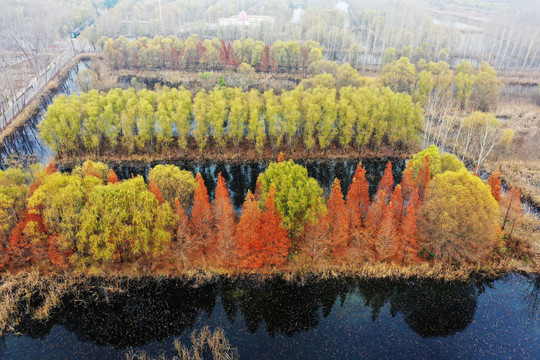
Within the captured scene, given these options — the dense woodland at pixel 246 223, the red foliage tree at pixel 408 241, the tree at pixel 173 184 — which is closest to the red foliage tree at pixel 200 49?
the dense woodland at pixel 246 223

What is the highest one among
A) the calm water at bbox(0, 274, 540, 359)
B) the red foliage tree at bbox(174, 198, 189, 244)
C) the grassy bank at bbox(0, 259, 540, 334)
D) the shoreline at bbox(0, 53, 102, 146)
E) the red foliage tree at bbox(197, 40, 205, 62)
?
the red foliage tree at bbox(197, 40, 205, 62)

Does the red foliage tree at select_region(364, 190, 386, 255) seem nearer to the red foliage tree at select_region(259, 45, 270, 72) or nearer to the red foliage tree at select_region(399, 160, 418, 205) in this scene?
the red foliage tree at select_region(399, 160, 418, 205)

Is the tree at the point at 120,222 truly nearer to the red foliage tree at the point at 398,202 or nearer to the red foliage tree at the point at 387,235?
the red foliage tree at the point at 387,235

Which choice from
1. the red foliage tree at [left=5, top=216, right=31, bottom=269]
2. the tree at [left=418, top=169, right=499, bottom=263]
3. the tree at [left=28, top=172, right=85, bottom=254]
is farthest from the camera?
the tree at [left=418, top=169, right=499, bottom=263]

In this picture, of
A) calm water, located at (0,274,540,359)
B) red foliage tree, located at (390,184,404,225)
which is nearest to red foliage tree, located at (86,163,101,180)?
calm water, located at (0,274,540,359)

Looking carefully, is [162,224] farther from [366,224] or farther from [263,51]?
[263,51]

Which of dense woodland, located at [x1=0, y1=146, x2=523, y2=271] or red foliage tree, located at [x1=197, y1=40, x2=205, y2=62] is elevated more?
red foliage tree, located at [x1=197, y1=40, x2=205, y2=62]

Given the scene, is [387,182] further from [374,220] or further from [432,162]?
[432,162]

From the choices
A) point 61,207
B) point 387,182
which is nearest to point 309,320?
point 387,182
